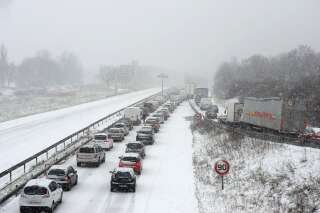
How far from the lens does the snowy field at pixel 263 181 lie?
2161cm

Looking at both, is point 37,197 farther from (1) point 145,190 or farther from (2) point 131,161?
(2) point 131,161

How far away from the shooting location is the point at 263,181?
2569 centimetres

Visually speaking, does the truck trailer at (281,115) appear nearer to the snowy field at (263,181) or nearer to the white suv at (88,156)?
the snowy field at (263,181)

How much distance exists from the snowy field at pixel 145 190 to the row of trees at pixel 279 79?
45.2 metres

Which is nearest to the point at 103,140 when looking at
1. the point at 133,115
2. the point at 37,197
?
the point at 37,197

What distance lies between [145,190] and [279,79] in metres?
103

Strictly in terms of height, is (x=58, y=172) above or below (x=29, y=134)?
above

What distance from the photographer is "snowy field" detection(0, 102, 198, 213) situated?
72.6 ft

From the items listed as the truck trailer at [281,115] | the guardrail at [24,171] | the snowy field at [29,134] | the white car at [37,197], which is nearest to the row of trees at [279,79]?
the truck trailer at [281,115]

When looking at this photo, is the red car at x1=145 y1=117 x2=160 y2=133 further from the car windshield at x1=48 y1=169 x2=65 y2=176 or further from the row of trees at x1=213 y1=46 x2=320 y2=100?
the car windshield at x1=48 y1=169 x2=65 y2=176

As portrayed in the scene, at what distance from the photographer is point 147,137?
151 ft

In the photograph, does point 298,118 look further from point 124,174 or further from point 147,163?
point 124,174

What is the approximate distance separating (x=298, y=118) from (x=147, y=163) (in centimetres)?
1269

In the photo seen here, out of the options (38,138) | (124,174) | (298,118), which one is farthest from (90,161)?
(38,138)
